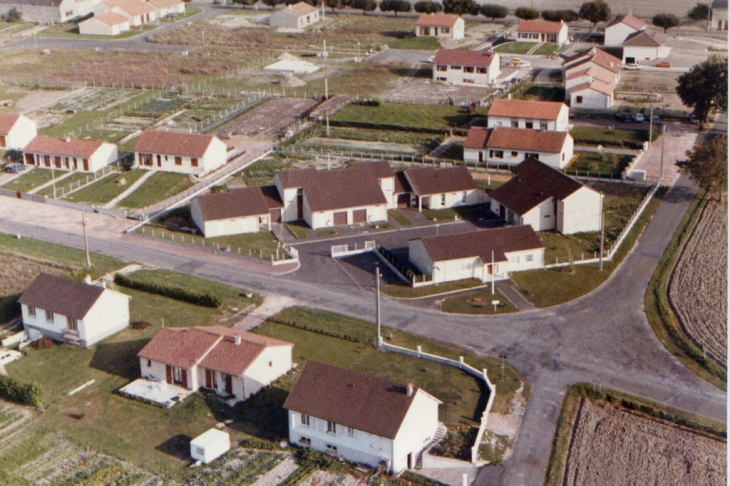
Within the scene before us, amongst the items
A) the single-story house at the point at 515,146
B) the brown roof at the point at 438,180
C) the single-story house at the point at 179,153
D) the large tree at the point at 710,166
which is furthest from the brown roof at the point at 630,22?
the single-story house at the point at 179,153

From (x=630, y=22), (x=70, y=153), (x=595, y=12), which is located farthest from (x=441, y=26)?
(x=70, y=153)

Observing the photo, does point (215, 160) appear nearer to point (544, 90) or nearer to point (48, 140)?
point (48, 140)

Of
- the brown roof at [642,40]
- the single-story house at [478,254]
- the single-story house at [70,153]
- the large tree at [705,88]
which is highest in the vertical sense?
the brown roof at [642,40]

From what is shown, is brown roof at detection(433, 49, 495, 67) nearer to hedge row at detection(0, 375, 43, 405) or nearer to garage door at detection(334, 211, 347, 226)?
garage door at detection(334, 211, 347, 226)

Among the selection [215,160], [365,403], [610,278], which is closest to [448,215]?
[610,278]

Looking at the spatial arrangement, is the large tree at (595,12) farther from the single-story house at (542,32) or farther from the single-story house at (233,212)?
the single-story house at (233,212)

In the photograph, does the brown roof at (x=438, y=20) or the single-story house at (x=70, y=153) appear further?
the brown roof at (x=438, y=20)

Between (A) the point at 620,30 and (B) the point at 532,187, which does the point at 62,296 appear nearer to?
(B) the point at 532,187
